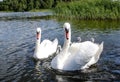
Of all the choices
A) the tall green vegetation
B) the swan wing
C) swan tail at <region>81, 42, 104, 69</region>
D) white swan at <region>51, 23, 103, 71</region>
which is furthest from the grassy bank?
the tall green vegetation

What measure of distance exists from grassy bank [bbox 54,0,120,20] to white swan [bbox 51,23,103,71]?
27945mm

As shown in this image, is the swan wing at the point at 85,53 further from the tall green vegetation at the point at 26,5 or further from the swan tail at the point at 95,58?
the tall green vegetation at the point at 26,5

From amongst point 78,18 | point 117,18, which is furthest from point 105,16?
point 78,18

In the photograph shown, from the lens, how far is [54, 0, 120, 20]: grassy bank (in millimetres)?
42750

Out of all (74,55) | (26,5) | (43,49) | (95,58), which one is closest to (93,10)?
(43,49)

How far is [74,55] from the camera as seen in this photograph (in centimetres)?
1452

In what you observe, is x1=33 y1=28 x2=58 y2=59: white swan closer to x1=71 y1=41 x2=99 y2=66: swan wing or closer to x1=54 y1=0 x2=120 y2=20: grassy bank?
x1=71 y1=41 x2=99 y2=66: swan wing

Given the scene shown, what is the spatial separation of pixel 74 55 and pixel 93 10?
30.5 meters

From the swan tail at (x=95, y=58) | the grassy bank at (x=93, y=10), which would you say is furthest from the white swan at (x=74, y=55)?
the grassy bank at (x=93, y=10)

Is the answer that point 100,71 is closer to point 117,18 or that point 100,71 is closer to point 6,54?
point 6,54

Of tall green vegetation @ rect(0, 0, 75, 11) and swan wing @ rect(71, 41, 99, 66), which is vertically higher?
swan wing @ rect(71, 41, 99, 66)

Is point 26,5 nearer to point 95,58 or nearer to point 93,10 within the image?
point 93,10

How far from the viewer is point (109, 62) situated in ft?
53.4

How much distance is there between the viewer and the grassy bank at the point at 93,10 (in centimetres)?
4275
